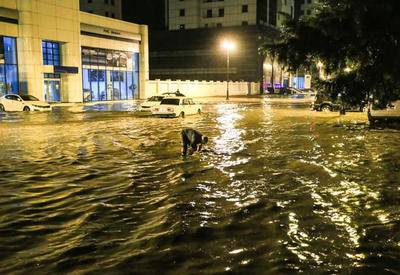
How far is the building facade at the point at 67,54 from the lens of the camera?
1554 inches

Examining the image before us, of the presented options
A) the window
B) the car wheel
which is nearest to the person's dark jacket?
the car wheel

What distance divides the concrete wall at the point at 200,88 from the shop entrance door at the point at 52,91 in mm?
13533

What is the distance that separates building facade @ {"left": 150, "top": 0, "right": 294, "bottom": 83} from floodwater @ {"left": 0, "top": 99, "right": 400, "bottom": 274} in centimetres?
6945

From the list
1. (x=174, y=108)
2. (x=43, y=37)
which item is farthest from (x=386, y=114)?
(x=43, y=37)

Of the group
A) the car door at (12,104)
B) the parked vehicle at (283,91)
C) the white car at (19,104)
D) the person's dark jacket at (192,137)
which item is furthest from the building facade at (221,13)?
the person's dark jacket at (192,137)

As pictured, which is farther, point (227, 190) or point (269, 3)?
point (269, 3)

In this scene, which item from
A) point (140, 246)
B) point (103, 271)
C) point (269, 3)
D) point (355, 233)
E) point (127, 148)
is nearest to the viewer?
point (103, 271)

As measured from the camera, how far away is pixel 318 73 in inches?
314

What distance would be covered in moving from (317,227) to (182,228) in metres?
2.15

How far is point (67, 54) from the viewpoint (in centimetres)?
4456

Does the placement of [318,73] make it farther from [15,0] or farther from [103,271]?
[15,0]

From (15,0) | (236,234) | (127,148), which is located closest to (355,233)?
(236,234)

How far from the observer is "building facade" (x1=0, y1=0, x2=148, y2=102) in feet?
129

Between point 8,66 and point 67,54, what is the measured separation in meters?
6.67
